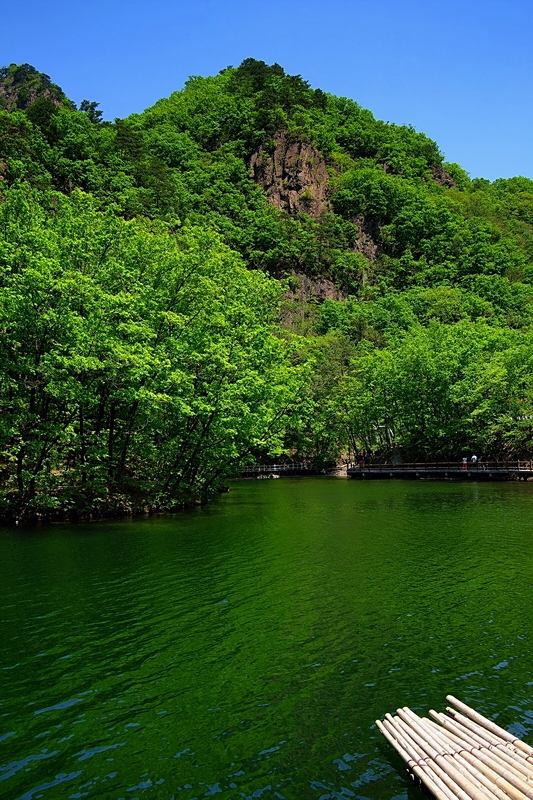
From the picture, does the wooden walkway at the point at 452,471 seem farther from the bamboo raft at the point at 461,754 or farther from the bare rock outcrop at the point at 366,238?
the bare rock outcrop at the point at 366,238

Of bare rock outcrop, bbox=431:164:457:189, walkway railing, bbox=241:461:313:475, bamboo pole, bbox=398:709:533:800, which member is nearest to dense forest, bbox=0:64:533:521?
bare rock outcrop, bbox=431:164:457:189

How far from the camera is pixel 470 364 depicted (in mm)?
72438

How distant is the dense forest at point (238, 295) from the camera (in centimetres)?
3206

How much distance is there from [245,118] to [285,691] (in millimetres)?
163184

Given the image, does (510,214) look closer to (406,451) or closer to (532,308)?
(532,308)

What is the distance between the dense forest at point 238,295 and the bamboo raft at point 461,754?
2333cm

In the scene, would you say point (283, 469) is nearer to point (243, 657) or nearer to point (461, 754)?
point (243, 657)

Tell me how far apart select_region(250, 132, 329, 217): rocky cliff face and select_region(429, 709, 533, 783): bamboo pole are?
14245cm

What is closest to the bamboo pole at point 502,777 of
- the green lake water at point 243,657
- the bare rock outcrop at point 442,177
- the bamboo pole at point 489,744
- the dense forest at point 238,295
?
the bamboo pole at point 489,744

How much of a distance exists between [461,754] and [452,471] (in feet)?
204

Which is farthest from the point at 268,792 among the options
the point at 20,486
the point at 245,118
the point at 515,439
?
the point at 245,118

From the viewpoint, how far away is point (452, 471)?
6800 centimetres

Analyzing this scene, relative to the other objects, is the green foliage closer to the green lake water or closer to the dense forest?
the dense forest

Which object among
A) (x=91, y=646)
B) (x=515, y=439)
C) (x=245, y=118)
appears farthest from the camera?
(x=245, y=118)
